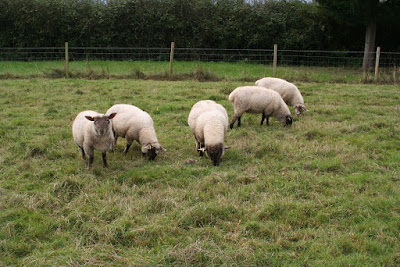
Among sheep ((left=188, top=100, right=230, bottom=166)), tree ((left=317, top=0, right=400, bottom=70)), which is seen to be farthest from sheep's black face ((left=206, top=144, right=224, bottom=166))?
tree ((left=317, top=0, right=400, bottom=70))

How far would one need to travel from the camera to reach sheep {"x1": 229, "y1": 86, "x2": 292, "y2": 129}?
27.2 feet

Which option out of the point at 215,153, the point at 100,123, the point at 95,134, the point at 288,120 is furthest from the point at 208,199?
the point at 288,120

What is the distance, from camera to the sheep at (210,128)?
585cm

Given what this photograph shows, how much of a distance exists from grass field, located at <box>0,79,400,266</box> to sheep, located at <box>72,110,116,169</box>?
315 mm

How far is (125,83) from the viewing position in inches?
524

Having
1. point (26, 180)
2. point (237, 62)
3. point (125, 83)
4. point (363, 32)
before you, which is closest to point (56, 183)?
point (26, 180)

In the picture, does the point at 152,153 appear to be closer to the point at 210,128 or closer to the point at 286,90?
the point at 210,128

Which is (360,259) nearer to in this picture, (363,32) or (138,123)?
(138,123)

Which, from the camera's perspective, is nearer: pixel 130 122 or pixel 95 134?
pixel 95 134

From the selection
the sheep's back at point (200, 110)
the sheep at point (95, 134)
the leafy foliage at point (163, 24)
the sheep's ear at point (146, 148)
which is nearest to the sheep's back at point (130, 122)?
the sheep's ear at point (146, 148)

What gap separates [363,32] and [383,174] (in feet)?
56.7

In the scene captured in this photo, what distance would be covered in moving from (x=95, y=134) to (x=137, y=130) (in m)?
Result: 0.94

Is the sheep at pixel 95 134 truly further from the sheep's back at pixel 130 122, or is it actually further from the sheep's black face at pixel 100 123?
the sheep's back at pixel 130 122

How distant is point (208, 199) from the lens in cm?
466
